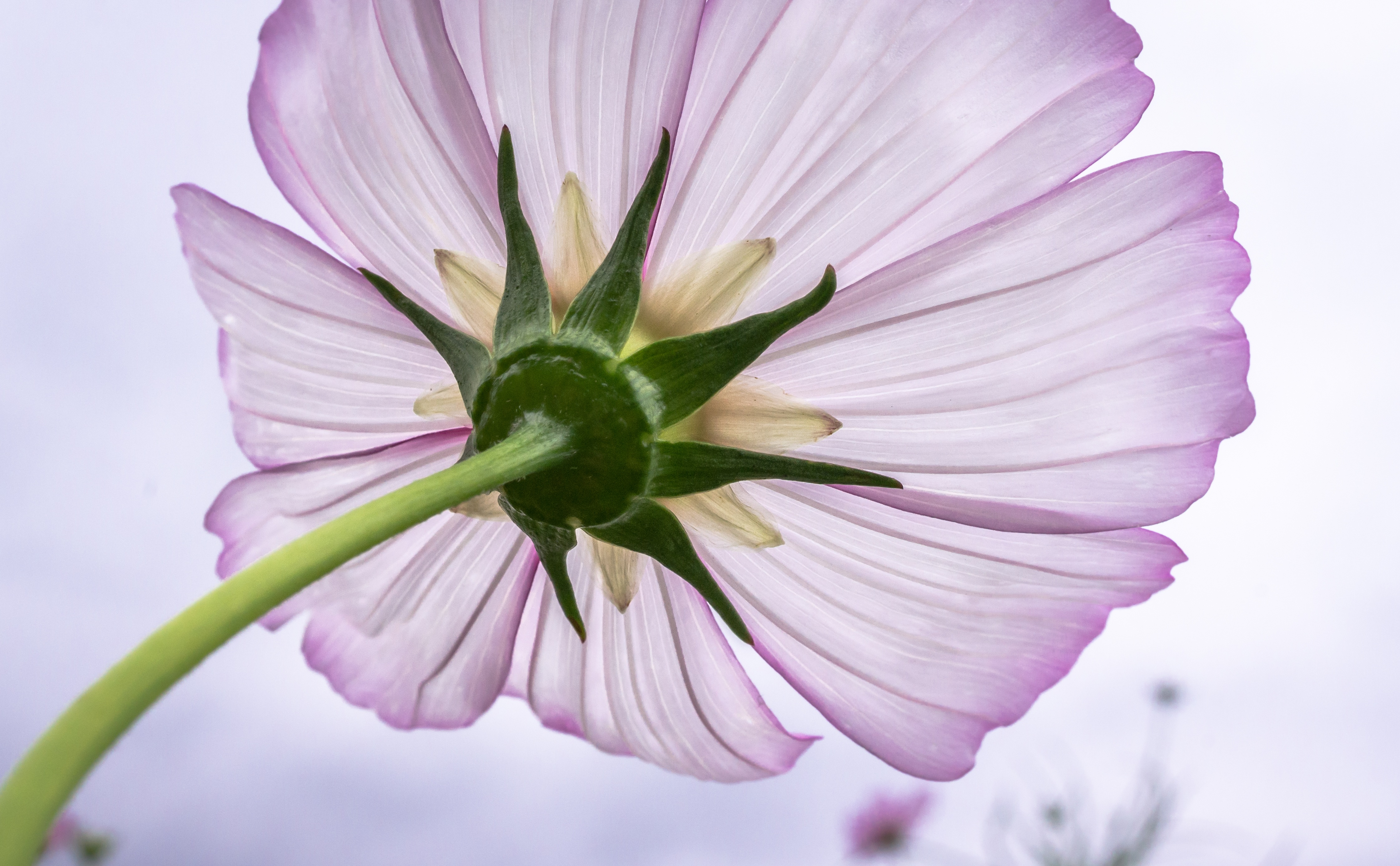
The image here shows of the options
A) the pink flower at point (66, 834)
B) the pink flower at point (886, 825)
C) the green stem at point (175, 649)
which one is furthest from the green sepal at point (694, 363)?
the pink flower at point (886, 825)

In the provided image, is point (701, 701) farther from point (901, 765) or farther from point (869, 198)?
point (869, 198)

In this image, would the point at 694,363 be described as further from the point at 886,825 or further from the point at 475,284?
the point at 886,825

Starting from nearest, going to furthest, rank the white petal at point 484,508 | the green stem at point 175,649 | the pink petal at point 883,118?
the green stem at point 175,649 < the pink petal at point 883,118 < the white petal at point 484,508

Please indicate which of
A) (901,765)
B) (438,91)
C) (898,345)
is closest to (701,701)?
(901,765)

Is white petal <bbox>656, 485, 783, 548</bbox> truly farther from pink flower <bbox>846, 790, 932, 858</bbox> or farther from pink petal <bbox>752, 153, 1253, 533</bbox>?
pink flower <bbox>846, 790, 932, 858</bbox>

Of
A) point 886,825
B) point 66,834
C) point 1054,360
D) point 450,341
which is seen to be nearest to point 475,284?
point 450,341

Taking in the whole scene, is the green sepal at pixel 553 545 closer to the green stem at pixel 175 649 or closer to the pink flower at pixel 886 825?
the green stem at pixel 175 649
